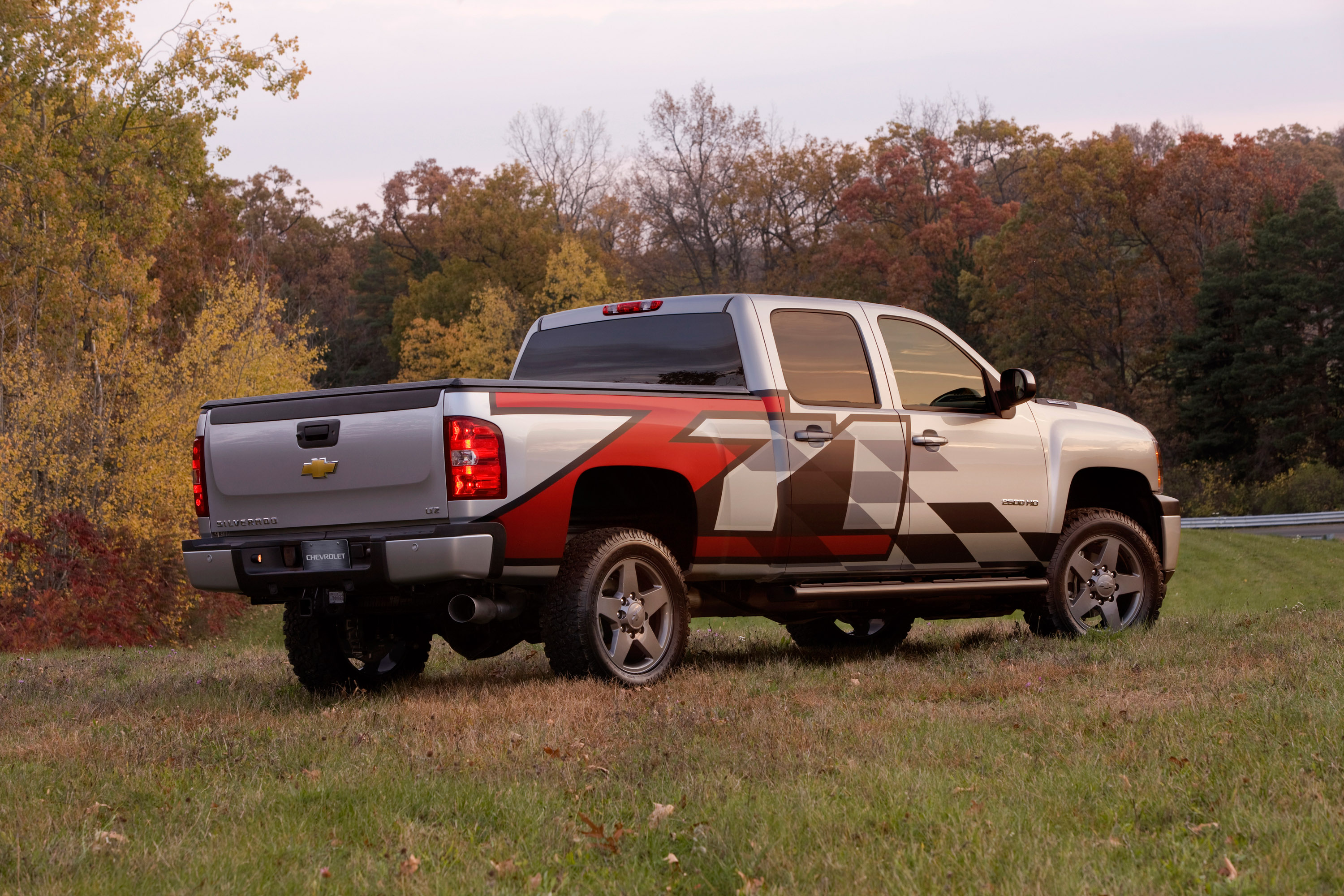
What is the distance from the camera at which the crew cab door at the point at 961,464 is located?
8.35 metres

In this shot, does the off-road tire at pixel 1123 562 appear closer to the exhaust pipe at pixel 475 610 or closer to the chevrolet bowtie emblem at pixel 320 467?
the exhaust pipe at pixel 475 610

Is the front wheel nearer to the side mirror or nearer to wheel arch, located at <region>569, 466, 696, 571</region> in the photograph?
the side mirror

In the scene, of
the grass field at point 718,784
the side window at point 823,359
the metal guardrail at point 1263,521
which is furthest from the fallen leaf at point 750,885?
the metal guardrail at point 1263,521

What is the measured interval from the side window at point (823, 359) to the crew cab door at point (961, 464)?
0.80 feet

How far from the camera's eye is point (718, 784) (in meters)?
4.58

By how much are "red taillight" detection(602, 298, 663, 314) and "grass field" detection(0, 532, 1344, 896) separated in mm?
2106

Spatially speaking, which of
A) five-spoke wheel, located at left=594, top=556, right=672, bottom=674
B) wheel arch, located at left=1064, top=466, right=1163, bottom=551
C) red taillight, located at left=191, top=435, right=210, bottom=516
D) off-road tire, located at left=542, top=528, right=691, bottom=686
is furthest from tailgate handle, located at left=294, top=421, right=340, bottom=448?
wheel arch, located at left=1064, top=466, right=1163, bottom=551

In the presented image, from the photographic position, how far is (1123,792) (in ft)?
14.2

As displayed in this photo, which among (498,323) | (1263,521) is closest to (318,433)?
(1263,521)

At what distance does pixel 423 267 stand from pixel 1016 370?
65980 millimetres

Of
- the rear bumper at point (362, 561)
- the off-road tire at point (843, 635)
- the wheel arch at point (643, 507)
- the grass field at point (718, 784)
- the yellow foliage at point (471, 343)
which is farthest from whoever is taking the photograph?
the yellow foliage at point (471, 343)

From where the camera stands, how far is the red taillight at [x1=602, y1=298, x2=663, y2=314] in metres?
8.32

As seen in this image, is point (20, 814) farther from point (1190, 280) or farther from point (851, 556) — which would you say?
point (1190, 280)

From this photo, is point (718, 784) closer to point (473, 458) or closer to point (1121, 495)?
point (473, 458)
